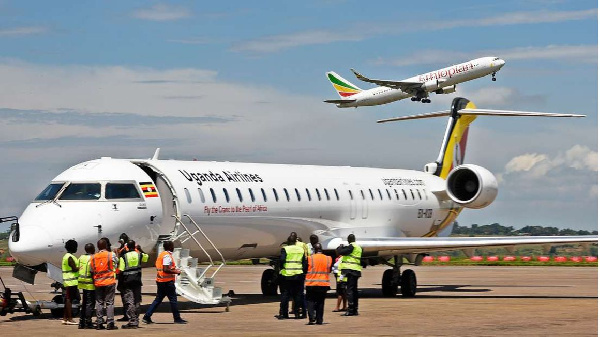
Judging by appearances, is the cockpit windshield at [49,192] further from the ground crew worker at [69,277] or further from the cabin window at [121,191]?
the ground crew worker at [69,277]

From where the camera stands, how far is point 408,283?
29.0 m

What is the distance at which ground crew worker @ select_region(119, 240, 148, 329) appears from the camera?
19672 mm

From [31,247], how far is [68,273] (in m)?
0.98

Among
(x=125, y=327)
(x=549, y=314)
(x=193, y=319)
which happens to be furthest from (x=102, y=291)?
(x=549, y=314)

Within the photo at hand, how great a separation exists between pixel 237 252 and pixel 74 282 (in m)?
6.49

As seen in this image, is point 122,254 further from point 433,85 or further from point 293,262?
point 433,85

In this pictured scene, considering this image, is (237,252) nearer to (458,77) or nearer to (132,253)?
(132,253)

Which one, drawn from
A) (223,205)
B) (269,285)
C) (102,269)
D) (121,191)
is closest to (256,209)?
(223,205)

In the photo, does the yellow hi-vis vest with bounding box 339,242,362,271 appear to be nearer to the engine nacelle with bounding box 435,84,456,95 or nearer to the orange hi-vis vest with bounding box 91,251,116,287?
the orange hi-vis vest with bounding box 91,251,116,287

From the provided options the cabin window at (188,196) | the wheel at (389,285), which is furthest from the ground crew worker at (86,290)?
the wheel at (389,285)

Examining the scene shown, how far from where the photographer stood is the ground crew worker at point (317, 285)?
20328mm

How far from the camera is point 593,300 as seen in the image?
26094 millimetres

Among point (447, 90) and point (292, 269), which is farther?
point (447, 90)

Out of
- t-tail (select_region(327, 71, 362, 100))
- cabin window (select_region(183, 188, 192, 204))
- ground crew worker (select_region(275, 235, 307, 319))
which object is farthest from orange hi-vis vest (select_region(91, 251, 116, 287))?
t-tail (select_region(327, 71, 362, 100))
